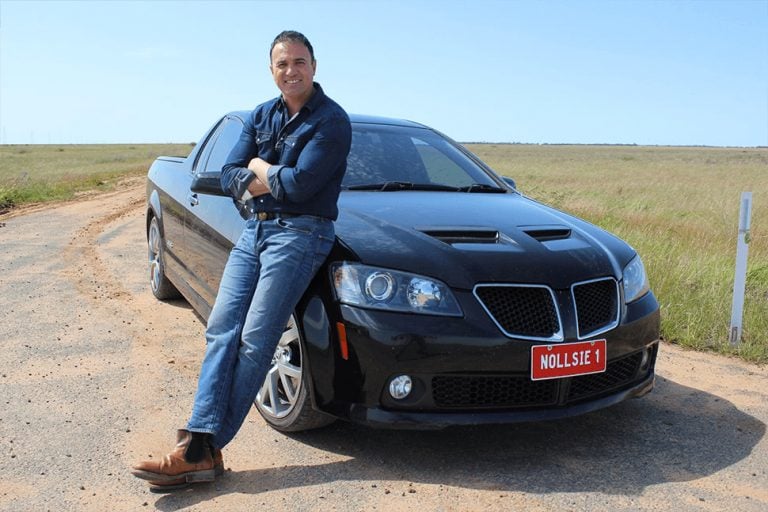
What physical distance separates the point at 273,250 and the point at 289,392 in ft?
2.47

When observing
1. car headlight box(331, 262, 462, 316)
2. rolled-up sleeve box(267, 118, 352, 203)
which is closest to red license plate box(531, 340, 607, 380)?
car headlight box(331, 262, 462, 316)

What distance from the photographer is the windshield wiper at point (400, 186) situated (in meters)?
4.29

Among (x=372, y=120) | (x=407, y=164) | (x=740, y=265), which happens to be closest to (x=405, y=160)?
(x=407, y=164)

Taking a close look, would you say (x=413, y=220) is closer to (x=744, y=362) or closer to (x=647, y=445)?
(x=647, y=445)

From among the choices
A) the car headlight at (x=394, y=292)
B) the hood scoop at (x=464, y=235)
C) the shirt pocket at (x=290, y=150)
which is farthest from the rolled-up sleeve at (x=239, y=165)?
the hood scoop at (x=464, y=235)

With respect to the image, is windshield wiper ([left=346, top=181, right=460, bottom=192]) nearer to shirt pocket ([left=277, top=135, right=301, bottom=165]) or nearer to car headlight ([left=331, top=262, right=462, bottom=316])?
shirt pocket ([left=277, top=135, right=301, bottom=165])

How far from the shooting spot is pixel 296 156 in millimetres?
3281

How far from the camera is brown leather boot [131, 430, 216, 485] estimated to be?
120 inches

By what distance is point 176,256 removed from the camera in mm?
5691

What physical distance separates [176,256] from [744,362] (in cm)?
418

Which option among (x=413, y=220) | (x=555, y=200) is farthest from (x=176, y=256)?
(x=555, y=200)

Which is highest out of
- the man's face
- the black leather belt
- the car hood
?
the man's face

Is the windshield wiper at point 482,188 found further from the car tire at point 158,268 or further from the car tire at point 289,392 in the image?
the car tire at point 158,268

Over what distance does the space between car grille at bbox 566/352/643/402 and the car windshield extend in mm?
1505
